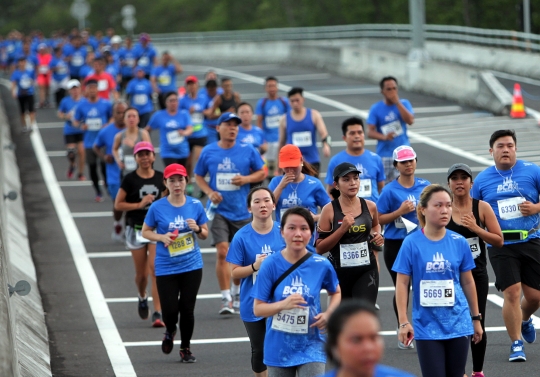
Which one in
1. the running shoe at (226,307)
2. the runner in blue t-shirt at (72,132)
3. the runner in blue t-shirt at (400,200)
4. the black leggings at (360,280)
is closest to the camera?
the black leggings at (360,280)

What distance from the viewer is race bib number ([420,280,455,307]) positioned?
796 centimetres

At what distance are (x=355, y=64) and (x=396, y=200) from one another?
93.7ft

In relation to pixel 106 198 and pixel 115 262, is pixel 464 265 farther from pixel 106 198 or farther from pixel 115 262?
pixel 106 198

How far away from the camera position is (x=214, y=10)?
9700cm

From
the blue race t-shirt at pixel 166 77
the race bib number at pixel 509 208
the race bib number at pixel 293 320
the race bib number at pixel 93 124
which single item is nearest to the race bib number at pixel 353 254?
the race bib number at pixel 509 208

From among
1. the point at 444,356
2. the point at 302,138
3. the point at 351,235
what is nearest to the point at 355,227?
the point at 351,235

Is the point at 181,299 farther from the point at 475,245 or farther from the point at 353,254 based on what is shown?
the point at 475,245

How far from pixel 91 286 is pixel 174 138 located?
470 centimetres

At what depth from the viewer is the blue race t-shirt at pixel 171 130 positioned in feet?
61.8

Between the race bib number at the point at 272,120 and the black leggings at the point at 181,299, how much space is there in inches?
340

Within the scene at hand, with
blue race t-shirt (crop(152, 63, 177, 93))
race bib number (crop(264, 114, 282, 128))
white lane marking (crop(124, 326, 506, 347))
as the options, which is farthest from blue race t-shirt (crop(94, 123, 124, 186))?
blue race t-shirt (crop(152, 63, 177, 93))

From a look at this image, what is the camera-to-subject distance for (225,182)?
42.9 feet

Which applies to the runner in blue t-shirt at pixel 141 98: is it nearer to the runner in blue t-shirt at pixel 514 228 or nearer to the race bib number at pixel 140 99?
the race bib number at pixel 140 99

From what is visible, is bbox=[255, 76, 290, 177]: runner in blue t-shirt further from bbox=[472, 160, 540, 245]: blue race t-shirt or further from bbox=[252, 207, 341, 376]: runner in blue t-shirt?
bbox=[252, 207, 341, 376]: runner in blue t-shirt
